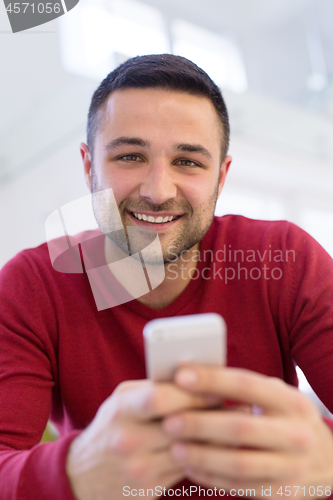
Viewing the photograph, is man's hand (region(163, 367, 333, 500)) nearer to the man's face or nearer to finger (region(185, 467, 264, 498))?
finger (region(185, 467, 264, 498))

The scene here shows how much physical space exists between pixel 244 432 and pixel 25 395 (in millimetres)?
557

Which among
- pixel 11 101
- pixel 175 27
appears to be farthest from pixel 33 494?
pixel 175 27

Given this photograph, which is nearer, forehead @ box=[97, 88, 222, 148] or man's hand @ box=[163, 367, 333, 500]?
man's hand @ box=[163, 367, 333, 500]

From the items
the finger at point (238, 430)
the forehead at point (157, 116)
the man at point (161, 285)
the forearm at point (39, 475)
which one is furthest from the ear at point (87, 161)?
the finger at point (238, 430)

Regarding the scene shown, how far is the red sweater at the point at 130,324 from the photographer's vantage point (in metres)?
0.88

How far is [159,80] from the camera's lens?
3.43 ft

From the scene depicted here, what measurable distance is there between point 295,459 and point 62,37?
7.50 feet

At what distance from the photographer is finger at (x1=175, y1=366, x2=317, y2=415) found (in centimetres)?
42

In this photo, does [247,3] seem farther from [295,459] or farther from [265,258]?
[295,459]

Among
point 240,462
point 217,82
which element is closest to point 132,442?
point 240,462

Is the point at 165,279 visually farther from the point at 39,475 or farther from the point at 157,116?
the point at 39,475

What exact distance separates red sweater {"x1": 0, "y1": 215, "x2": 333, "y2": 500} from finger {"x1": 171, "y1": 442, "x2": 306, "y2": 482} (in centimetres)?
48

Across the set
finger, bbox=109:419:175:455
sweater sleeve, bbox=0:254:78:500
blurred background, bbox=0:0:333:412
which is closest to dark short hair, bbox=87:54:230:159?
sweater sleeve, bbox=0:254:78:500

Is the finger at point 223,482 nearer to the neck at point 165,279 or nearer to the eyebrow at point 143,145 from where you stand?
the neck at point 165,279
